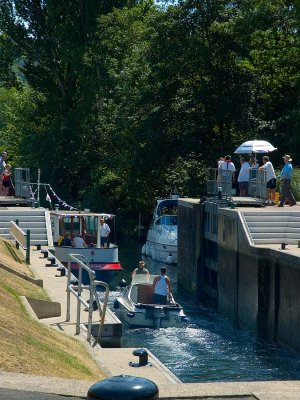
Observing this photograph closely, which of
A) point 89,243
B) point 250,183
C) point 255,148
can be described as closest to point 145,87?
point 255,148

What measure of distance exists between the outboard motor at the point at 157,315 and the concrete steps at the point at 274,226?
13.4 ft

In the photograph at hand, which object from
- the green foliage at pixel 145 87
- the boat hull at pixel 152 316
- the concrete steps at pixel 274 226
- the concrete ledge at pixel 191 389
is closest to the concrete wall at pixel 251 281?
the concrete steps at pixel 274 226

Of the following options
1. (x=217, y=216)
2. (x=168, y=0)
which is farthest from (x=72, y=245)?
(x=168, y=0)

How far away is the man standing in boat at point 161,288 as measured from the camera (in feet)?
97.9

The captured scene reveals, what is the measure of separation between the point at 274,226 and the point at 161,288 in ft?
15.4

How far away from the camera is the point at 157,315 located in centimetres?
2947

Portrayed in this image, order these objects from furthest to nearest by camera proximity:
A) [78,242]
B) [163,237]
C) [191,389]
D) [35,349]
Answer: [163,237] < [78,242] < [35,349] < [191,389]

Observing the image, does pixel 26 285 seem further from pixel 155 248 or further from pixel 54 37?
pixel 54 37

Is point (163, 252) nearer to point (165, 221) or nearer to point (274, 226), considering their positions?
point (165, 221)

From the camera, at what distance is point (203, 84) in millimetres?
51125

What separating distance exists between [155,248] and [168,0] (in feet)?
38.8

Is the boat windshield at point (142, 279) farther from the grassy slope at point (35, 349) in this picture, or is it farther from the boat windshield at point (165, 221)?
the boat windshield at point (165, 221)

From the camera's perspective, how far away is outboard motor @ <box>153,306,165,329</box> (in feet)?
96.7

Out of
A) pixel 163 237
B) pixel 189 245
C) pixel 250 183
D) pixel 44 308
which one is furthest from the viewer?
pixel 163 237
